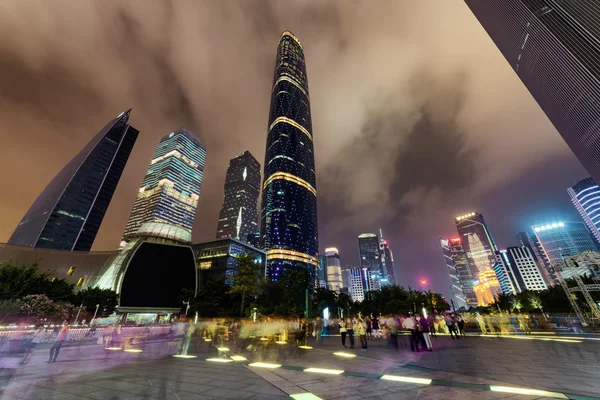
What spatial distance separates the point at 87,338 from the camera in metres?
22.6

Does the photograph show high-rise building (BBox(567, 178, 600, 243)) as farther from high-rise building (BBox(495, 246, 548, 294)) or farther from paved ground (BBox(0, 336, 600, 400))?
paved ground (BBox(0, 336, 600, 400))

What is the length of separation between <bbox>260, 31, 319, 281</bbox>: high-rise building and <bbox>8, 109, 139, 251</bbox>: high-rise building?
102478mm

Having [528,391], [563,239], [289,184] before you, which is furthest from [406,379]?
[563,239]

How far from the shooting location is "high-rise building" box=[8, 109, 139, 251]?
5157 inches

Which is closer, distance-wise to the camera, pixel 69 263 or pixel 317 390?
pixel 317 390

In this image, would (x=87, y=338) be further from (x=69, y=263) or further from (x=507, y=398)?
(x=69, y=263)

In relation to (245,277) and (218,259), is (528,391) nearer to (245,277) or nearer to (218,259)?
(245,277)

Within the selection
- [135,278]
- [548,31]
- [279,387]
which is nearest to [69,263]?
[135,278]

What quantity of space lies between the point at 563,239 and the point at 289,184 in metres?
202

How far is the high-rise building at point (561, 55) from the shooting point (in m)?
42.2

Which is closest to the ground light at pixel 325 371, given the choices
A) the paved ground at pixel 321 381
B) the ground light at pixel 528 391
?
the paved ground at pixel 321 381

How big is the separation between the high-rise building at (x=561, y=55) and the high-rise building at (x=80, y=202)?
656 ft

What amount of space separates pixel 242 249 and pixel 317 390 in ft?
327

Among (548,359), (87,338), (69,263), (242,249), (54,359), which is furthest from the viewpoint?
(242,249)
